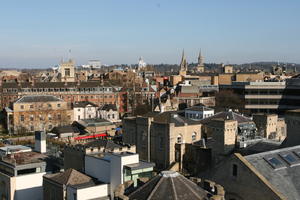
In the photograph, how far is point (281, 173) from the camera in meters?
20.7

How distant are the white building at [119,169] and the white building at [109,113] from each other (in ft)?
193

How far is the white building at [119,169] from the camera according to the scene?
25.2 metres

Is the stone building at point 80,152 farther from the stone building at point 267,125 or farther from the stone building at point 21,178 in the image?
the stone building at point 267,125

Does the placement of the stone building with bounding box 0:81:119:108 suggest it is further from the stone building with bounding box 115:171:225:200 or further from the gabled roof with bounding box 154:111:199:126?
the stone building with bounding box 115:171:225:200

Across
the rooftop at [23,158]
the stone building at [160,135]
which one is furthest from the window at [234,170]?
the rooftop at [23,158]

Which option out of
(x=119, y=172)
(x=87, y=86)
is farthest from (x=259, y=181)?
(x=87, y=86)

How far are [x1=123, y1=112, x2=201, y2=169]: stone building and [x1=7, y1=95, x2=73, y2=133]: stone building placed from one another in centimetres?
4074

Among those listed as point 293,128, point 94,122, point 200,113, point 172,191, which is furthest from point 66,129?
point 172,191

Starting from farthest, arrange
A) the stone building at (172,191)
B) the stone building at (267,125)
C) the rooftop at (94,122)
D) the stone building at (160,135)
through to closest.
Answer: the rooftop at (94,122) → the stone building at (267,125) → the stone building at (160,135) → the stone building at (172,191)

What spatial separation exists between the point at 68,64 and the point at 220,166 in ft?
363

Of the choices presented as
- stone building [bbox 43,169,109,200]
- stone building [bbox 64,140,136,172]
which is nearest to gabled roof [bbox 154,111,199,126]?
stone building [bbox 64,140,136,172]

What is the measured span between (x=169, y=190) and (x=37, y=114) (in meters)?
65.4

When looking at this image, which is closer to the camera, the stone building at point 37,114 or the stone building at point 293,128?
the stone building at point 293,128

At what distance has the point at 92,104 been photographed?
287ft
